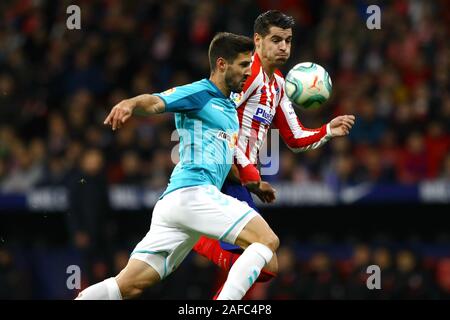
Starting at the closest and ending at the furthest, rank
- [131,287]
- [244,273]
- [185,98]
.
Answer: [244,273] < [185,98] < [131,287]

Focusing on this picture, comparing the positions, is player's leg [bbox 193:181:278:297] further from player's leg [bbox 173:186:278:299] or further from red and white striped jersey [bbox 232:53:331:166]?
player's leg [bbox 173:186:278:299]

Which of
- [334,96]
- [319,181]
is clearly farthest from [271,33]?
[334,96]

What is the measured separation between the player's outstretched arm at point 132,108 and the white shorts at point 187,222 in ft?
2.38

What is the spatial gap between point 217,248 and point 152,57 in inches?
340

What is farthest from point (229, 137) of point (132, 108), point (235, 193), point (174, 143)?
point (174, 143)

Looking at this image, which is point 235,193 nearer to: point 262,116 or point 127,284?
point 262,116

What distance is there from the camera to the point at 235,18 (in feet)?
54.9

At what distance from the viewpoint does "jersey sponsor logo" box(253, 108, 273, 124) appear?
28.0 feet

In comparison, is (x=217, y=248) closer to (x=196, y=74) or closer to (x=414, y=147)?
(x=414, y=147)

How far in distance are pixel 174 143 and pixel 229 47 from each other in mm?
6911

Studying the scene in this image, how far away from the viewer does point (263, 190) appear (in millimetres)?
8117

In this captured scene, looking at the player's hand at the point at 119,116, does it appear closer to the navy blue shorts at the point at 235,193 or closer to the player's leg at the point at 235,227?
the player's leg at the point at 235,227

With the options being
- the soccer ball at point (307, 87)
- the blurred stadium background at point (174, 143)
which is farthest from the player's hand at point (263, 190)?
the blurred stadium background at point (174, 143)

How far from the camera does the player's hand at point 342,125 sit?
8344 millimetres
